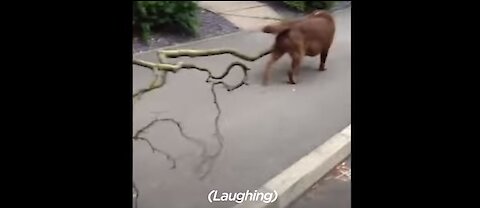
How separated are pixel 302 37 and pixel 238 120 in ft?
3.01

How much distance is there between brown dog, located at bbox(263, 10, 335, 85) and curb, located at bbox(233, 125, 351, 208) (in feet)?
1.04

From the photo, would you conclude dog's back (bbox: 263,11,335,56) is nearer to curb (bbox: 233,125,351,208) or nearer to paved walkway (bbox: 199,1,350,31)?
paved walkway (bbox: 199,1,350,31)

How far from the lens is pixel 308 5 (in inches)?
93.0

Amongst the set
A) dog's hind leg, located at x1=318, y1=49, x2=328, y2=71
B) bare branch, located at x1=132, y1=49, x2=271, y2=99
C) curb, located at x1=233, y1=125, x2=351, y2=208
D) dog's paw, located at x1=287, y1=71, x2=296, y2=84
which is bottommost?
curb, located at x1=233, y1=125, x2=351, y2=208

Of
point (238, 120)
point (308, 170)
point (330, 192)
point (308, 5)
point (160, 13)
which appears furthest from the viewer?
point (160, 13)

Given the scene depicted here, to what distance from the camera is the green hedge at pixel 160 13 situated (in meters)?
5.16

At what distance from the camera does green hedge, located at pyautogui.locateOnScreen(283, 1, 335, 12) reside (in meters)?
2.30

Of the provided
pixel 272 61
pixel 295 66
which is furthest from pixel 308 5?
pixel 272 61

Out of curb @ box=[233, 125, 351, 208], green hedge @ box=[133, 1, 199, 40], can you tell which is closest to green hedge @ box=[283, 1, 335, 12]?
curb @ box=[233, 125, 351, 208]

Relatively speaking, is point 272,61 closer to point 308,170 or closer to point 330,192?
point 330,192

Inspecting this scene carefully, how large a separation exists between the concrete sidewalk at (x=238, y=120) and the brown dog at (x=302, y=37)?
3 cm

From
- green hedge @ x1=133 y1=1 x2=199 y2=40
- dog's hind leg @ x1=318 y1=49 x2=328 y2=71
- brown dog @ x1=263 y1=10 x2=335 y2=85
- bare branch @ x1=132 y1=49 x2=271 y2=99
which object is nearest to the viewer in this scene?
bare branch @ x1=132 y1=49 x2=271 y2=99
